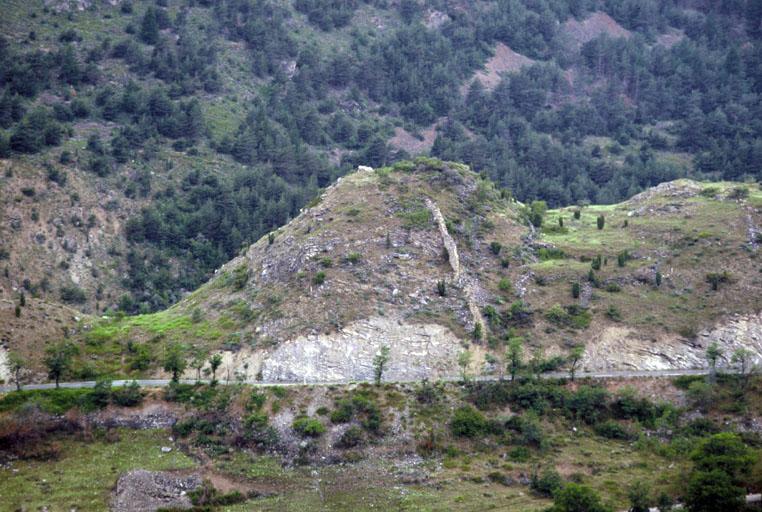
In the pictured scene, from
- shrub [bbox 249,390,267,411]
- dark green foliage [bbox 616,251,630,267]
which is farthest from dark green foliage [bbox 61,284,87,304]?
dark green foliage [bbox 616,251,630,267]

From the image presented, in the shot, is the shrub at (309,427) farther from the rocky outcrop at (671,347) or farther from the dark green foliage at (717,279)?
the dark green foliage at (717,279)

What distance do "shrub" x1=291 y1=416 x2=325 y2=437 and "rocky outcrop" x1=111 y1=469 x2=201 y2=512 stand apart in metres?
10.6

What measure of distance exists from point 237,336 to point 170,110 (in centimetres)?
7550

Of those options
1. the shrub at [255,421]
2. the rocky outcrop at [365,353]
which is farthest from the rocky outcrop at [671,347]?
the shrub at [255,421]

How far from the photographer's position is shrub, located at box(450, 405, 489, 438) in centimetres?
9431

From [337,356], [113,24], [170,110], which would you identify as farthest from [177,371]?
[113,24]

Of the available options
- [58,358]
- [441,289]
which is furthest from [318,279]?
[58,358]

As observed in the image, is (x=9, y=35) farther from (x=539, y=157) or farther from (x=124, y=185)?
(x=539, y=157)

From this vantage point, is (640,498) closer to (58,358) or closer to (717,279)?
(717,279)

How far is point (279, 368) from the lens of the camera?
3957 inches

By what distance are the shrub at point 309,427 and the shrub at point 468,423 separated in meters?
12.7

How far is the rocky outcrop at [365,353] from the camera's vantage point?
3959 inches

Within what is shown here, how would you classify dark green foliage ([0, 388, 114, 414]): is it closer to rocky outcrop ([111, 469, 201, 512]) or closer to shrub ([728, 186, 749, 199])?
rocky outcrop ([111, 469, 201, 512])

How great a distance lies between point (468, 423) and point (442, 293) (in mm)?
19490
